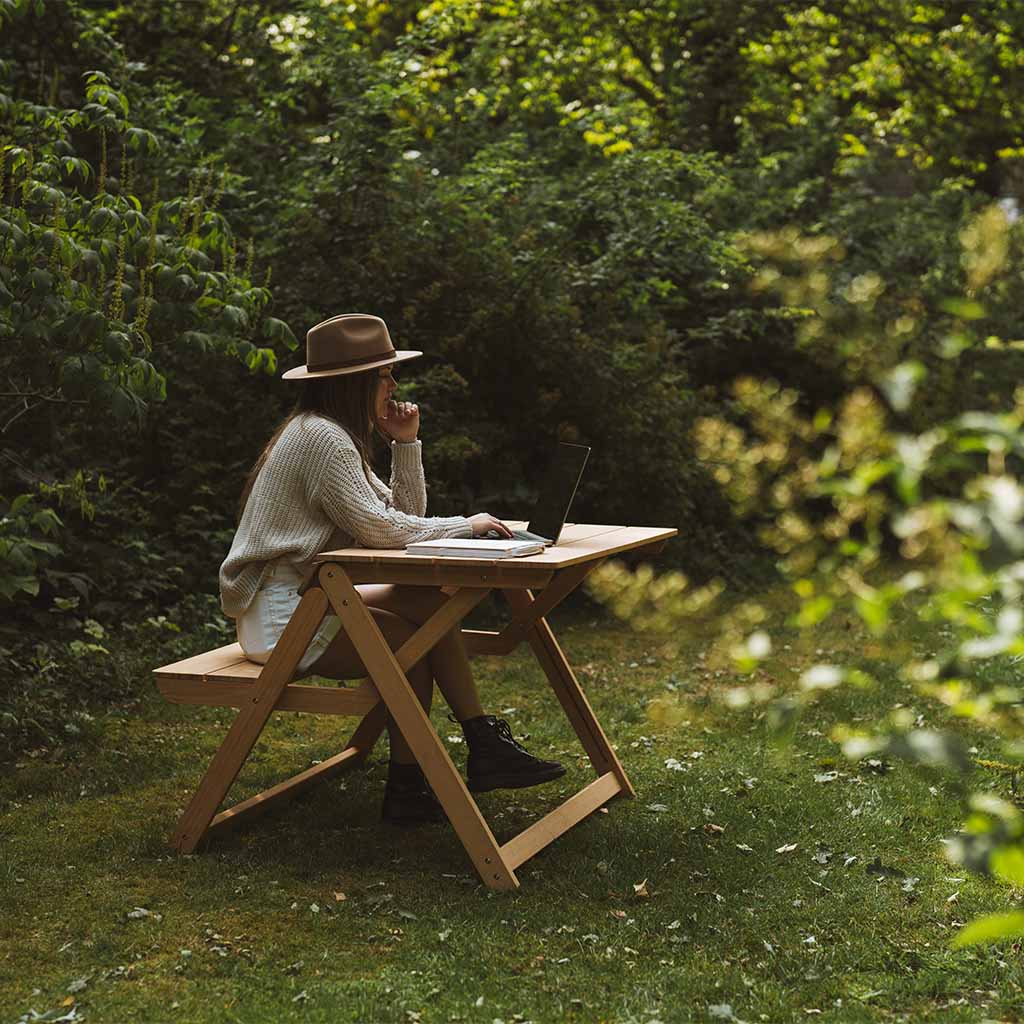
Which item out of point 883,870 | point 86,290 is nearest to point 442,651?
point 883,870

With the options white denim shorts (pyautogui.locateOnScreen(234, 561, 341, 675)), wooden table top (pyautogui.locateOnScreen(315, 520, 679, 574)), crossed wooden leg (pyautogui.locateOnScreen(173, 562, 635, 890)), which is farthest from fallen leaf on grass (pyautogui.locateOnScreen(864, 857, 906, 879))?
white denim shorts (pyautogui.locateOnScreen(234, 561, 341, 675))

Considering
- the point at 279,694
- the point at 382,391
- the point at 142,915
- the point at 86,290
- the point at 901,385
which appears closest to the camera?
the point at 901,385

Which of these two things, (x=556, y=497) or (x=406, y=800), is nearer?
(x=556, y=497)

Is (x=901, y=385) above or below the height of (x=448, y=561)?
above

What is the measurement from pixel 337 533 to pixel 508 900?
4.05 ft

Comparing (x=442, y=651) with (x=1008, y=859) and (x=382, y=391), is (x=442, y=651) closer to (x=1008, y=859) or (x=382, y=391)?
(x=382, y=391)

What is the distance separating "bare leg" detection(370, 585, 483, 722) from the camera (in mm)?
4246

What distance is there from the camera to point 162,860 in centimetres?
420

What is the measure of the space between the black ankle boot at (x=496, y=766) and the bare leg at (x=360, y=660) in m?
0.20

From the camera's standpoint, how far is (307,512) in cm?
425

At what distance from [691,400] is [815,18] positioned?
8.09 meters

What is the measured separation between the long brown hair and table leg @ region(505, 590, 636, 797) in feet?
2.53

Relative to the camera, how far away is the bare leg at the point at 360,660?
4.16 meters

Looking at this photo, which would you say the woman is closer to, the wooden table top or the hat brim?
the hat brim
